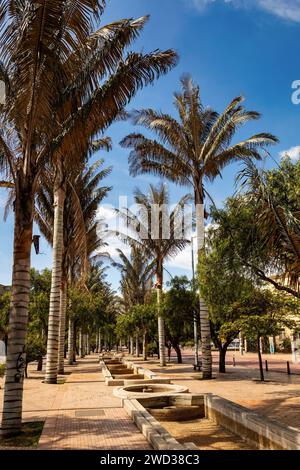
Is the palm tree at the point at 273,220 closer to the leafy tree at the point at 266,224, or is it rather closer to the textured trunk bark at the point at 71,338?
the leafy tree at the point at 266,224

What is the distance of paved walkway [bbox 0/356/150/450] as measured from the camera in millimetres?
8109

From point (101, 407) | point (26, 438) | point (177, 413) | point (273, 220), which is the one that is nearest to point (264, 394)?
point (177, 413)

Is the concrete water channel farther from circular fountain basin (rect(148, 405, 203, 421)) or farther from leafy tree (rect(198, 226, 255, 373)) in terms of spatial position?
leafy tree (rect(198, 226, 255, 373))

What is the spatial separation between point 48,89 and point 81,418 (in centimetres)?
804

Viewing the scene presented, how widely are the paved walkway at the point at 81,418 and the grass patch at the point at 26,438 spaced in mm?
152

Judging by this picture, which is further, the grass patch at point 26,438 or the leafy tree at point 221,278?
the leafy tree at point 221,278

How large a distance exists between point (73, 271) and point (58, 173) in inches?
743

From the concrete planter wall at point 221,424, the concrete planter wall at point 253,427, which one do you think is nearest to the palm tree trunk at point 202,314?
the concrete planter wall at point 221,424

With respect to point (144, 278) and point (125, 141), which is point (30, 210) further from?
point (144, 278)

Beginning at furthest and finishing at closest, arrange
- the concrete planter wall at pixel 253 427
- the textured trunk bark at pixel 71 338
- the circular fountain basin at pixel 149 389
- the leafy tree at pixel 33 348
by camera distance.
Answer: the textured trunk bark at pixel 71 338, the leafy tree at pixel 33 348, the circular fountain basin at pixel 149 389, the concrete planter wall at pixel 253 427

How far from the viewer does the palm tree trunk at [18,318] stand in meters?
9.11

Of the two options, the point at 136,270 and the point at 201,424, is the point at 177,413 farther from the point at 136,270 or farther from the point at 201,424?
the point at 136,270
